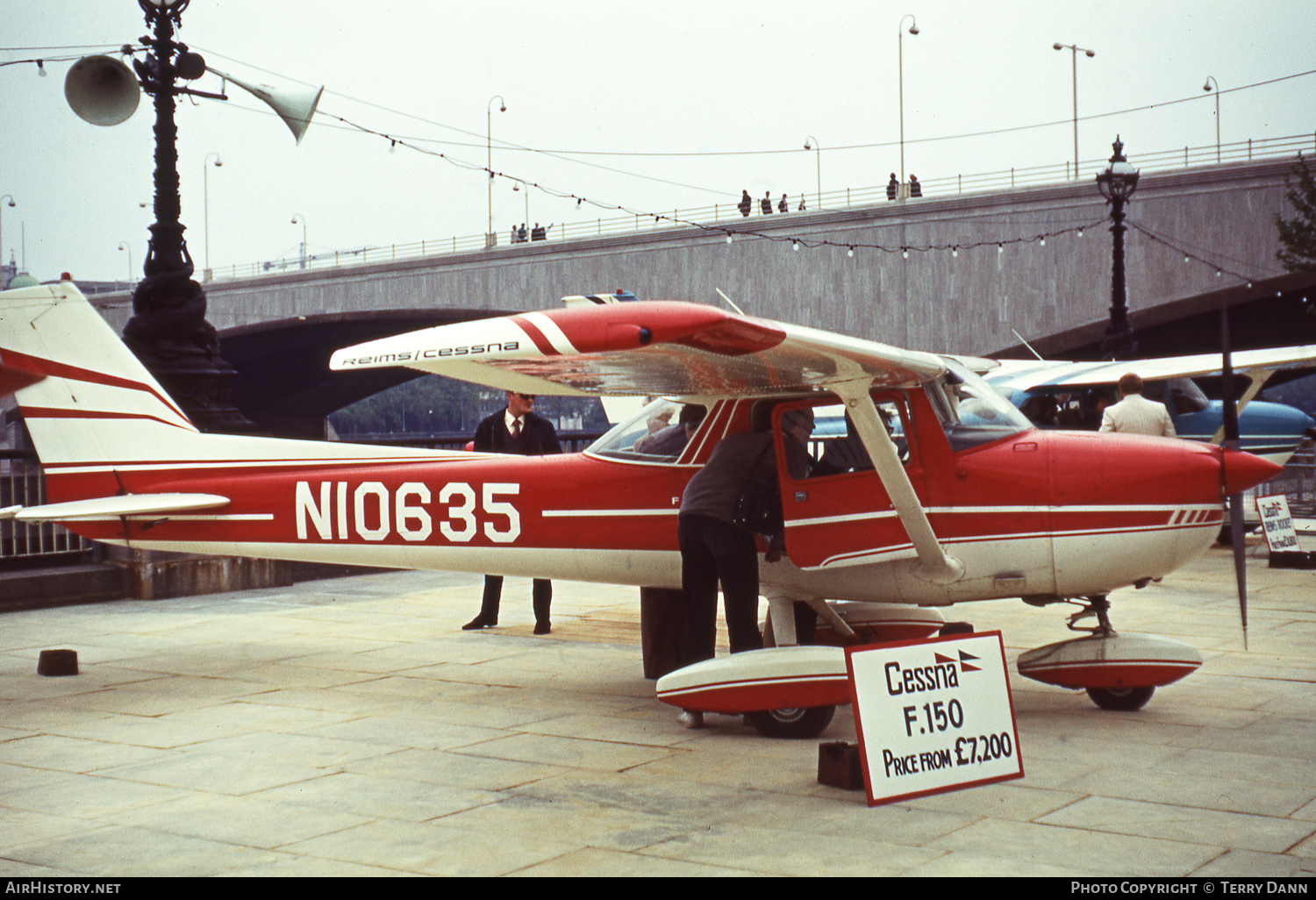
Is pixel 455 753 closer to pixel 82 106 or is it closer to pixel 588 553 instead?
pixel 588 553

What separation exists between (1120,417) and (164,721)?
945 cm

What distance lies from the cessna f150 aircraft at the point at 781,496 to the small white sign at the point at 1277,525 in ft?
24.6

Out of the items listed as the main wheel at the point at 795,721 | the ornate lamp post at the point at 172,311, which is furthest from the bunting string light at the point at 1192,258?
the main wheel at the point at 795,721

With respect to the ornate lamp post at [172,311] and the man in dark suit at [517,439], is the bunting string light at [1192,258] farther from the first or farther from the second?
the ornate lamp post at [172,311]

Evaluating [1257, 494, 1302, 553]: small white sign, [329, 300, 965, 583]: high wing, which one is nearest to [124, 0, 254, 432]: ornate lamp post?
[329, 300, 965, 583]: high wing

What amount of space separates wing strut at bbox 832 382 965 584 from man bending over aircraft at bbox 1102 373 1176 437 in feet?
21.3

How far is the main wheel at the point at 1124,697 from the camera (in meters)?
6.73

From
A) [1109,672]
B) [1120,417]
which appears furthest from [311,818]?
[1120,417]

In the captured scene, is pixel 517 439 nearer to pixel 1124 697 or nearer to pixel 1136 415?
pixel 1124 697

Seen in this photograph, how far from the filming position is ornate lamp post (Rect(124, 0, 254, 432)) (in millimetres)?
12164

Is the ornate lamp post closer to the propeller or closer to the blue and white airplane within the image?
the propeller

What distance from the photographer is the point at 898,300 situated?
124 feet

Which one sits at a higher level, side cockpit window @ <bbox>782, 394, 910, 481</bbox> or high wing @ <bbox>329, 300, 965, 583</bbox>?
high wing @ <bbox>329, 300, 965, 583</bbox>

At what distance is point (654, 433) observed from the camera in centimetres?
743
